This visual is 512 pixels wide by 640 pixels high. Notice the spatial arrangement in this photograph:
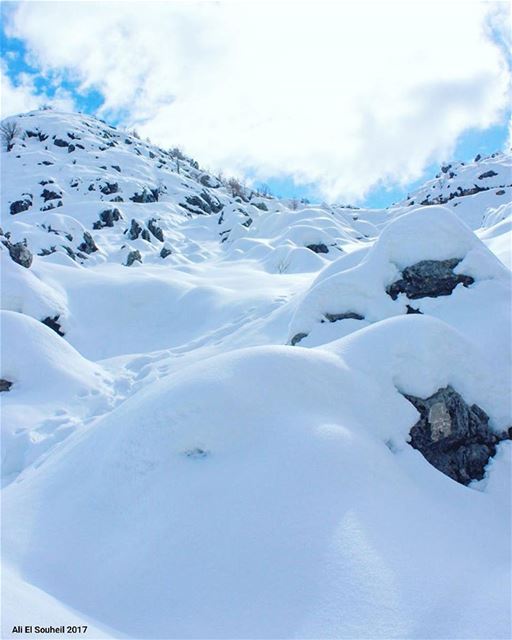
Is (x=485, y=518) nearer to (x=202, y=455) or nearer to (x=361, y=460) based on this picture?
(x=361, y=460)

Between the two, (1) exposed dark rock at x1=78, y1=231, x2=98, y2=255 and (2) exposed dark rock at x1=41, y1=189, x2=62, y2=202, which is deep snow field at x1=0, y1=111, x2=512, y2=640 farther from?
(2) exposed dark rock at x1=41, y1=189, x2=62, y2=202

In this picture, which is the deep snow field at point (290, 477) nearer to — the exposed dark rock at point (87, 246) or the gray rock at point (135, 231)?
the exposed dark rock at point (87, 246)

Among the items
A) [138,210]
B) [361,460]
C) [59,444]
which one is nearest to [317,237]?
[138,210]

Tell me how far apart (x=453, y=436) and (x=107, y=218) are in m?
50.1

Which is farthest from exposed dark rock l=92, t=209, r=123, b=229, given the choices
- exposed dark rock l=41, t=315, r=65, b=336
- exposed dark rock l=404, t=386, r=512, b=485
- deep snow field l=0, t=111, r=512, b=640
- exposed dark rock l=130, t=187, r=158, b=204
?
exposed dark rock l=404, t=386, r=512, b=485

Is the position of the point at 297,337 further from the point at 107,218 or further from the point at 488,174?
the point at 488,174

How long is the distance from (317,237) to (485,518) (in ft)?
116

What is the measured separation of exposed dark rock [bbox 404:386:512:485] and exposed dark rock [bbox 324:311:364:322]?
4.16 meters

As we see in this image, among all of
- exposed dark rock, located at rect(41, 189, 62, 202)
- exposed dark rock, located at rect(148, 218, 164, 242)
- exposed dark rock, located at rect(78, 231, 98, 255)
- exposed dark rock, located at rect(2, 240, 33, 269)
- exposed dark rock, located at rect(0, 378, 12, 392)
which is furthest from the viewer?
exposed dark rock, located at rect(41, 189, 62, 202)

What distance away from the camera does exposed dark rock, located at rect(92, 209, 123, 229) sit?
5024 centimetres

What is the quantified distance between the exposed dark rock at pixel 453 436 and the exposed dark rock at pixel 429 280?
4494 mm

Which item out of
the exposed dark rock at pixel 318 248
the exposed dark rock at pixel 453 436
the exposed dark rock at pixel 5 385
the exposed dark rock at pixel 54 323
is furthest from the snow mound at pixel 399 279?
the exposed dark rock at pixel 318 248

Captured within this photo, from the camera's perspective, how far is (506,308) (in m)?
9.73

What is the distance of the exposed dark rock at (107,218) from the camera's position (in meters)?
50.2
